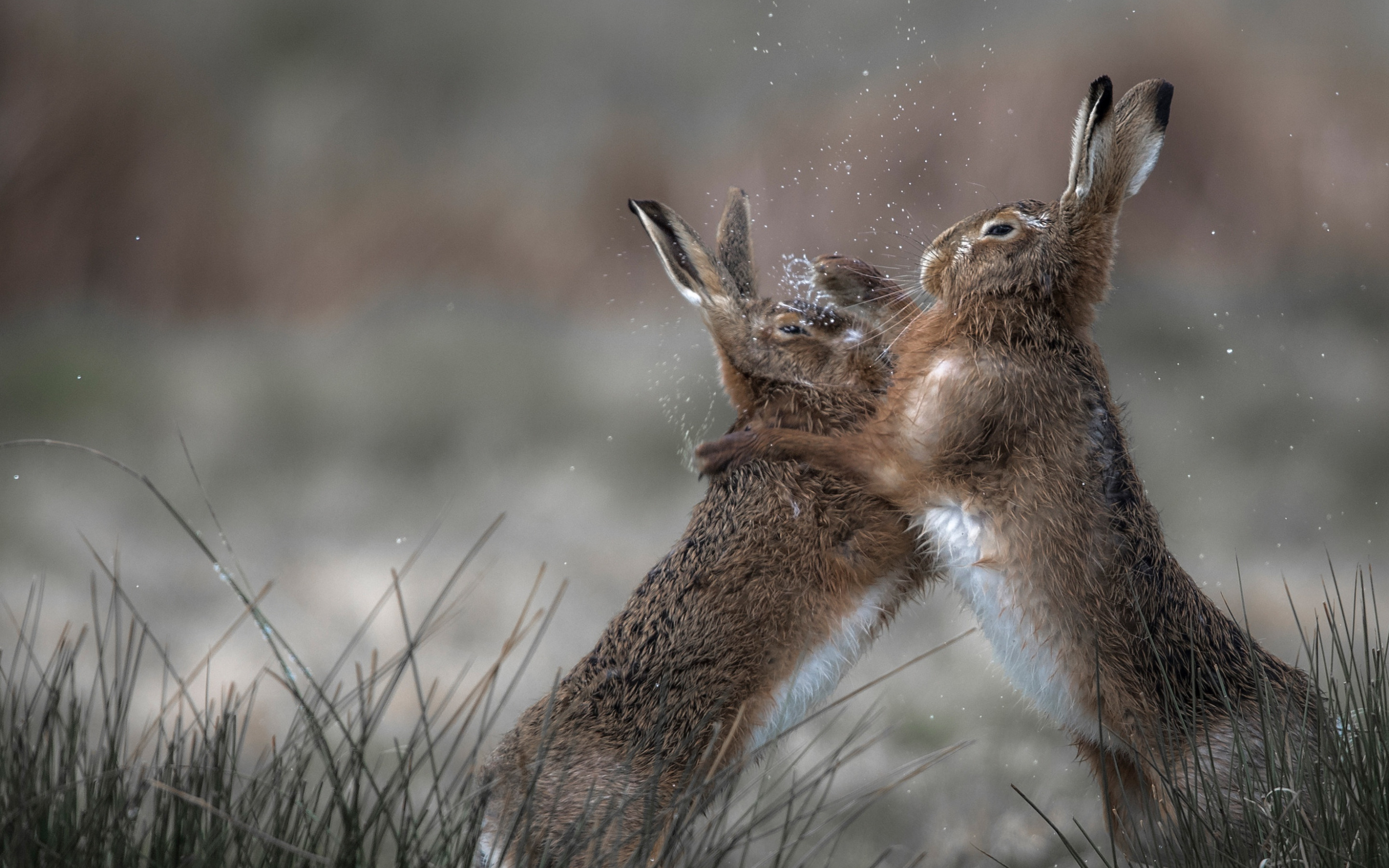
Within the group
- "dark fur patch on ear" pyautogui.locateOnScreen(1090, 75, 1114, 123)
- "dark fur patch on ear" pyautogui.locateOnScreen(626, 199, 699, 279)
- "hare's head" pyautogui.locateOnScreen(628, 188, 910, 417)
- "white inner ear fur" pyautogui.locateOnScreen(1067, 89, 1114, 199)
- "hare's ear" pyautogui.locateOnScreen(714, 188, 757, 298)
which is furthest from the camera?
"hare's ear" pyautogui.locateOnScreen(714, 188, 757, 298)

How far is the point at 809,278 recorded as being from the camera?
4.53 meters

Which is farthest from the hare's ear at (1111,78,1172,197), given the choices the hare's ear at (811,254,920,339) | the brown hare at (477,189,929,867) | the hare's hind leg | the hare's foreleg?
the hare's hind leg

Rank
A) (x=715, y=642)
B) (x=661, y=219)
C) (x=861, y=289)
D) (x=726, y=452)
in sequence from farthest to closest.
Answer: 1. (x=861, y=289)
2. (x=661, y=219)
3. (x=726, y=452)
4. (x=715, y=642)

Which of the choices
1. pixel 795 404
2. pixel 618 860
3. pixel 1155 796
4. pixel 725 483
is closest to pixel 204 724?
pixel 618 860

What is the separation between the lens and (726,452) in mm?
3855

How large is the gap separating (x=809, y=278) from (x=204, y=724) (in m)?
2.94

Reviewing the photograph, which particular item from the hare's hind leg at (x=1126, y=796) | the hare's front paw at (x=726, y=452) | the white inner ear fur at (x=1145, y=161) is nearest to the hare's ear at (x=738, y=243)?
the hare's front paw at (x=726, y=452)

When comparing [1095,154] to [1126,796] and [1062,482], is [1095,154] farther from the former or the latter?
[1126,796]

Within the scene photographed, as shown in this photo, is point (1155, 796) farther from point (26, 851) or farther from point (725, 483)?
point (26, 851)

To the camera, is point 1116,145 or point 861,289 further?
point 861,289

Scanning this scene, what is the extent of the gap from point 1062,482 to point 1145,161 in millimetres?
1180

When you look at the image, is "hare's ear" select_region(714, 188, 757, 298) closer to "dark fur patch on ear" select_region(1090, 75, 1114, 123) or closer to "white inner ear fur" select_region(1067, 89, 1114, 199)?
"white inner ear fur" select_region(1067, 89, 1114, 199)

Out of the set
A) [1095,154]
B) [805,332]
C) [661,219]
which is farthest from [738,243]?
[1095,154]

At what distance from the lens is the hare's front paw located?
383 cm
